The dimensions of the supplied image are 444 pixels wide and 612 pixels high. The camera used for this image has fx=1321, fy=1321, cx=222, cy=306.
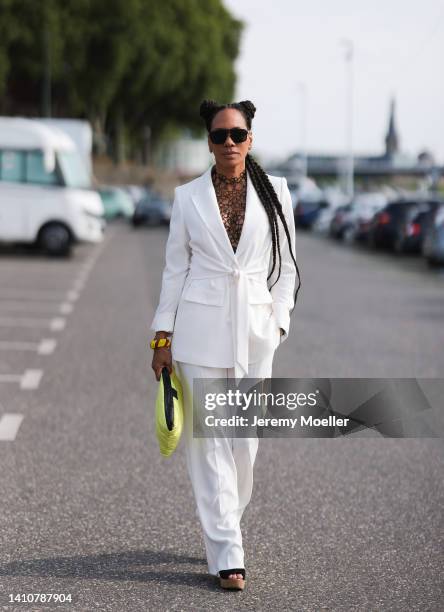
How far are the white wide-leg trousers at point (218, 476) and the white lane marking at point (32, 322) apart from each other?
8.96 metres

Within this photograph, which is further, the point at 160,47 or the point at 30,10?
the point at 160,47

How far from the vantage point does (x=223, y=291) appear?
473cm

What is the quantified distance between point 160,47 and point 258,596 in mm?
70400

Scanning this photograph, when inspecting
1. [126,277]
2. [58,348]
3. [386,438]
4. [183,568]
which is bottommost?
[126,277]

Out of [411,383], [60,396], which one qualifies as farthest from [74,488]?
[411,383]

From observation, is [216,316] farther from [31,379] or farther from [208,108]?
[31,379]

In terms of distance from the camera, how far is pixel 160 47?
240ft

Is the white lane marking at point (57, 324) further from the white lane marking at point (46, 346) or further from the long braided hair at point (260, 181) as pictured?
the long braided hair at point (260, 181)

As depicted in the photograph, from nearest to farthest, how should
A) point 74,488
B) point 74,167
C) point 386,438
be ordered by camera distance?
point 74,488 → point 386,438 → point 74,167

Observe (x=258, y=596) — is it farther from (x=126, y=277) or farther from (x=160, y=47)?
(x=160, y=47)

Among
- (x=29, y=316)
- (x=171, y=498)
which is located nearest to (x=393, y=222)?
(x=29, y=316)

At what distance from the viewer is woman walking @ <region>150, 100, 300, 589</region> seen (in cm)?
471

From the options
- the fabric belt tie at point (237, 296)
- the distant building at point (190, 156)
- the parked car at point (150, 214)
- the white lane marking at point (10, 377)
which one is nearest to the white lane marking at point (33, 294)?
the white lane marking at point (10, 377)

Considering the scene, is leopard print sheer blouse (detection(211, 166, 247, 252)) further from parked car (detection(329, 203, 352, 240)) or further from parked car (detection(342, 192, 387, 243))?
parked car (detection(329, 203, 352, 240))
